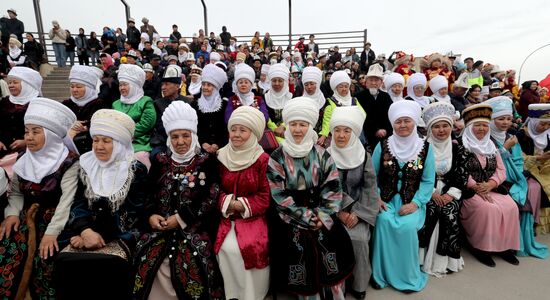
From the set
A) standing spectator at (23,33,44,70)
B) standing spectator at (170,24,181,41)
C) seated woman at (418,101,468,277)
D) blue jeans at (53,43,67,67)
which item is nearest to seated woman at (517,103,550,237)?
seated woman at (418,101,468,277)

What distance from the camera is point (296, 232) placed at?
8.63 ft

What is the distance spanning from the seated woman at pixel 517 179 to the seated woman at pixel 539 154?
94 millimetres

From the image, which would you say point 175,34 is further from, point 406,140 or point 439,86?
point 406,140

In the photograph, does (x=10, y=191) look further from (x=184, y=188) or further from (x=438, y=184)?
(x=438, y=184)

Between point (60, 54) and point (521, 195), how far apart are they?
1497 centimetres

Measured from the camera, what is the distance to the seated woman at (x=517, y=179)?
3.52 m

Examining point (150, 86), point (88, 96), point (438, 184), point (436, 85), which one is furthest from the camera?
point (150, 86)

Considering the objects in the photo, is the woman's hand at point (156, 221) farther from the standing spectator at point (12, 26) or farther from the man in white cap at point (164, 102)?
the standing spectator at point (12, 26)

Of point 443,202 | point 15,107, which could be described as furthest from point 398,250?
point 15,107

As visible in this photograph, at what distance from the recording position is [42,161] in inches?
101

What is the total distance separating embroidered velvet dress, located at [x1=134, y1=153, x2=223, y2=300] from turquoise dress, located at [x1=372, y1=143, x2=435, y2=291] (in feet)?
5.13

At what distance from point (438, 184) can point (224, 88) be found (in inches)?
136

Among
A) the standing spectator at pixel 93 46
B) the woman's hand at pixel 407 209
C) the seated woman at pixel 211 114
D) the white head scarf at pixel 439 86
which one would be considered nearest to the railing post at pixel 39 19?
the standing spectator at pixel 93 46

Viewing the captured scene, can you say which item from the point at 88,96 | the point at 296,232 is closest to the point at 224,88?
the point at 88,96
